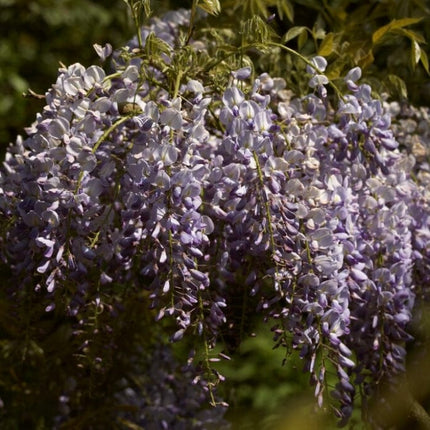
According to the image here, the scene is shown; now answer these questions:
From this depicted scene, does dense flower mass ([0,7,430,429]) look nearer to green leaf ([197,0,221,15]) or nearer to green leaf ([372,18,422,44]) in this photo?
green leaf ([197,0,221,15])

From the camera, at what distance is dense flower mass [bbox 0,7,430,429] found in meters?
1.39

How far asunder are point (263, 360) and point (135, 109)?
1564 mm

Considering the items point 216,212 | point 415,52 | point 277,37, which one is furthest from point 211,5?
point 415,52

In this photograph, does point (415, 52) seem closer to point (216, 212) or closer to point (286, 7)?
point (286, 7)

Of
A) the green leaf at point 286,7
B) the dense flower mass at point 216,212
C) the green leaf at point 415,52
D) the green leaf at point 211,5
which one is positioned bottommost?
the dense flower mass at point 216,212

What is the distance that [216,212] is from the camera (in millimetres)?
1440

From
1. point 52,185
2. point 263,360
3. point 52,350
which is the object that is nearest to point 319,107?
point 52,185

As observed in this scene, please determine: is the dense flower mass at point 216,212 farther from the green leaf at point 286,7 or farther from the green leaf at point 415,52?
the green leaf at point 286,7

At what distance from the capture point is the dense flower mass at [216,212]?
4.56 feet

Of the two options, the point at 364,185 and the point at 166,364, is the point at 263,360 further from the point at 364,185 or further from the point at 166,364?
the point at 364,185

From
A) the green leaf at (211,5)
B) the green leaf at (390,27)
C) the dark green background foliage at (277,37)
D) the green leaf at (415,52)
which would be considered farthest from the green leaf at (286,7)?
the green leaf at (211,5)

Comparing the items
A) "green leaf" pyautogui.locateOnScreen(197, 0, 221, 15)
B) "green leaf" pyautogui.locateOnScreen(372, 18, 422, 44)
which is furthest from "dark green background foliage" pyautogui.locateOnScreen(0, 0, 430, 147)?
"green leaf" pyautogui.locateOnScreen(197, 0, 221, 15)

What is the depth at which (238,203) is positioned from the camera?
1422 mm

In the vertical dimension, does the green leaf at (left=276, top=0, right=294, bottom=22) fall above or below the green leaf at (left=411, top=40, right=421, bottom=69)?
above
